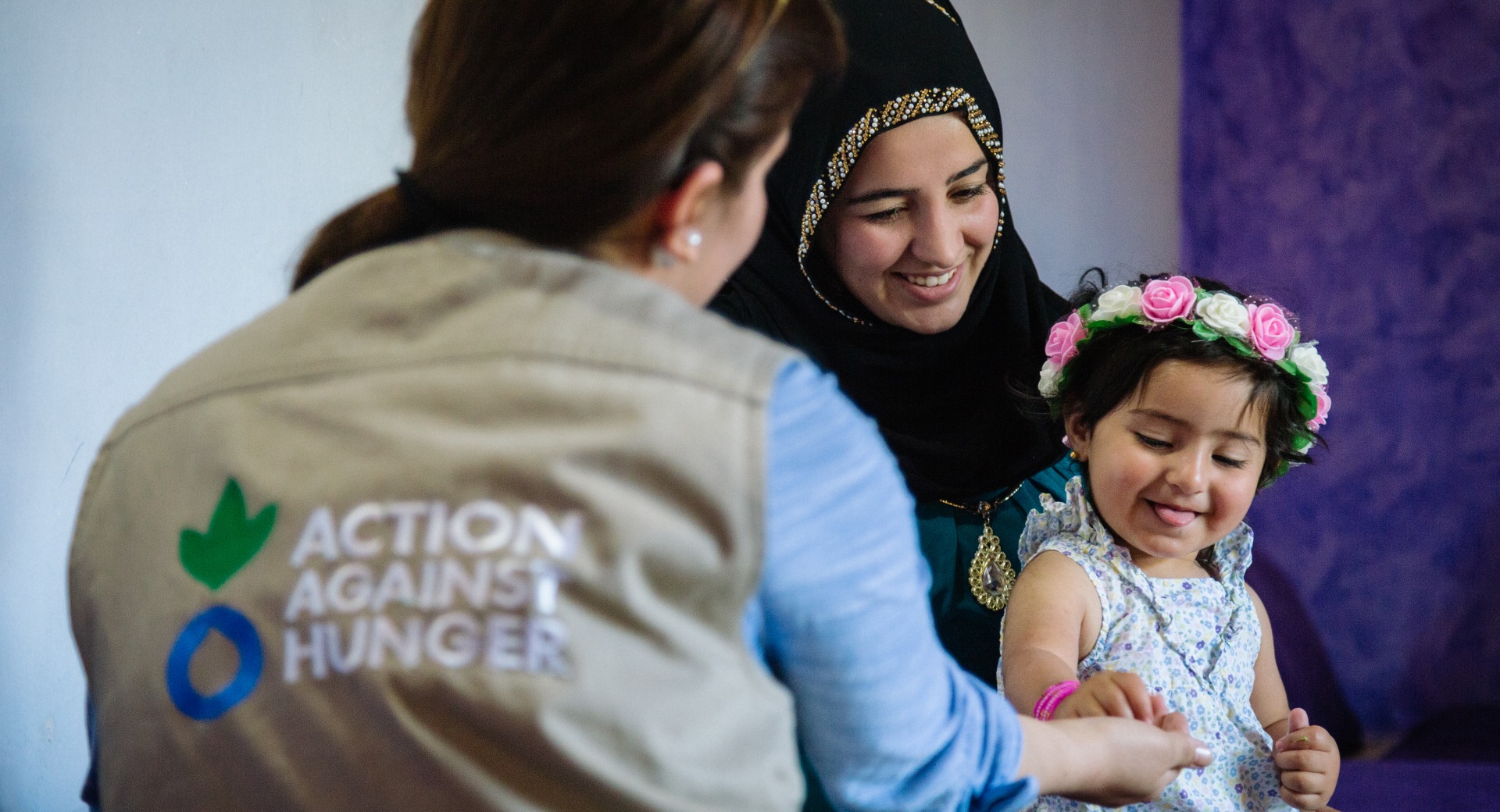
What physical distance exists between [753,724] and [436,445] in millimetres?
263

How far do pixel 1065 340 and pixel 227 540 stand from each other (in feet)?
4.21

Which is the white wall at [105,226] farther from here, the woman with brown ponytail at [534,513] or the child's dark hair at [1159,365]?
the child's dark hair at [1159,365]

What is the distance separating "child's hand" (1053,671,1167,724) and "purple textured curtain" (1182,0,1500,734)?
5.76 feet

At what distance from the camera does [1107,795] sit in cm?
113

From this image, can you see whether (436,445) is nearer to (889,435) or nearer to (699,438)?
(699,438)

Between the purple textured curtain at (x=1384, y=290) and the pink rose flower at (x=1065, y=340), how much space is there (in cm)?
125

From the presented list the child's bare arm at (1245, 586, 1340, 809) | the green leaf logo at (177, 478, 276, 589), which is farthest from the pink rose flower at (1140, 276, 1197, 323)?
the green leaf logo at (177, 478, 276, 589)

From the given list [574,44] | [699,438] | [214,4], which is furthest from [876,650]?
[214,4]

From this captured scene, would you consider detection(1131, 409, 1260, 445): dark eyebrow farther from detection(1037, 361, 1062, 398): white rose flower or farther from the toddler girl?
detection(1037, 361, 1062, 398): white rose flower

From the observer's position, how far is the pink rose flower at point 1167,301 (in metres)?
1.72

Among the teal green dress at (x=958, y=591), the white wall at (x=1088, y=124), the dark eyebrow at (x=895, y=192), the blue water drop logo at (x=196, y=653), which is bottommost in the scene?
the teal green dress at (x=958, y=591)

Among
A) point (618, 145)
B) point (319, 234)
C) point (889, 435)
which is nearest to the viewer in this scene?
→ point (618, 145)

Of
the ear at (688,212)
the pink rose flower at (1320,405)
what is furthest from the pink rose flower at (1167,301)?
the ear at (688,212)

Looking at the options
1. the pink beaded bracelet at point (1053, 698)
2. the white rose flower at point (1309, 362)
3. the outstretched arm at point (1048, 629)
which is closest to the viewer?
the pink beaded bracelet at point (1053, 698)
